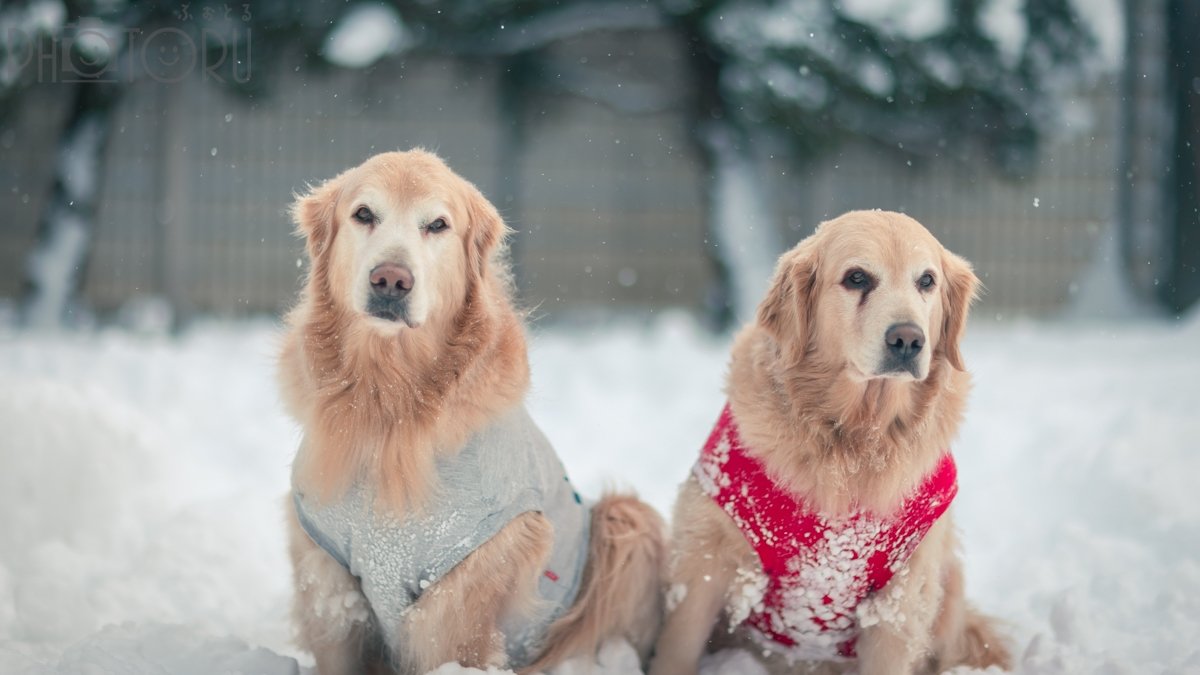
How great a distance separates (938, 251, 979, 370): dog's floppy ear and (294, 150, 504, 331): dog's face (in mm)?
1085

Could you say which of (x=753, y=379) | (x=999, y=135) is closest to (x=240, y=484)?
(x=753, y=379)

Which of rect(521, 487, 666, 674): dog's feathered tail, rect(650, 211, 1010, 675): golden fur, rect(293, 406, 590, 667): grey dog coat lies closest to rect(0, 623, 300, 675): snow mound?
rect(293, 406, 590, 667): grey dog coat

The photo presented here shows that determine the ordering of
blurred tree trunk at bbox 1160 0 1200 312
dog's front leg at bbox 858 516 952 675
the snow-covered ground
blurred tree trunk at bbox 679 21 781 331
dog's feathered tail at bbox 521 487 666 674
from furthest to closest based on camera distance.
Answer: blurred tree trunk at bbox 679 21 781 331
blurred tree trunk at bbox 1160 0 1200 312
the snow-covered ground
dog's feathered tail at bbox 521 487 666 674
dog's front leg at bbox 858 516 952 675

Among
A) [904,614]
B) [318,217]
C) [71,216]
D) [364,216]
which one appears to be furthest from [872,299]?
[71,216]

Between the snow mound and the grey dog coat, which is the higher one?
the grey dog coat

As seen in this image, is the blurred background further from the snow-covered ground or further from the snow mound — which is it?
the snow mound

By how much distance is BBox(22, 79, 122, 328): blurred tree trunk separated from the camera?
21.8 feet

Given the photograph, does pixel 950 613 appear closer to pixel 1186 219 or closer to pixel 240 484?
pixel 240 484

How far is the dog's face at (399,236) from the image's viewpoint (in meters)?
2.11

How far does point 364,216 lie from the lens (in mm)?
2234

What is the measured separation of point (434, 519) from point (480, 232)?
691mm

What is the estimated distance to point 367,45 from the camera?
6273mm

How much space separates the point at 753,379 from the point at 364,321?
3.09ft

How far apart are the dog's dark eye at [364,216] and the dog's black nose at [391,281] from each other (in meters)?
0.18
